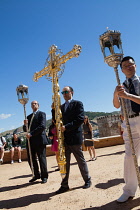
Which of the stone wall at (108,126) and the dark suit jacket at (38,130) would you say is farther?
the stone wall at (108,126)

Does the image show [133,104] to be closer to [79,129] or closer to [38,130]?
[79,129]

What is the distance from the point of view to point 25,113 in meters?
6.40

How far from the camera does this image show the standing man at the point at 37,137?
17.6 ft

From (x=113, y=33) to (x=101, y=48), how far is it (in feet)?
0.93

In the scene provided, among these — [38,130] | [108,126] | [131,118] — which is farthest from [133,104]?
[108,126]

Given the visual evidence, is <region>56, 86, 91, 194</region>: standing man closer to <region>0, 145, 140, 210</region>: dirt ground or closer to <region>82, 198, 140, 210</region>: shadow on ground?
<region>0, 145, 140, 210</region>: dirt ground

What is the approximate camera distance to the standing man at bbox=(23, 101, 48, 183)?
538 centimetres

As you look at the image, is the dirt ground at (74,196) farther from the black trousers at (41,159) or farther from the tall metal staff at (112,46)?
the tall metal staff at (112,46)

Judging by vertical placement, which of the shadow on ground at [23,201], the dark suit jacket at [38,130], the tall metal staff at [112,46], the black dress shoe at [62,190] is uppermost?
the tall metal staff at [112,46]

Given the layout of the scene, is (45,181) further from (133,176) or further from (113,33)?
(113,33)

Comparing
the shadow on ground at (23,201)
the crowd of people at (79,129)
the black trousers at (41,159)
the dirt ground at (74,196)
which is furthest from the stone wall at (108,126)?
the shadow on ground at (23,201)

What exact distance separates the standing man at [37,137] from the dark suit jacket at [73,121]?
4.40 feet

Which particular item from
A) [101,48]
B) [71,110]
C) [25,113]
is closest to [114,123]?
[25,113]

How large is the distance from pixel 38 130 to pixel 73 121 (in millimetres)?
1599
